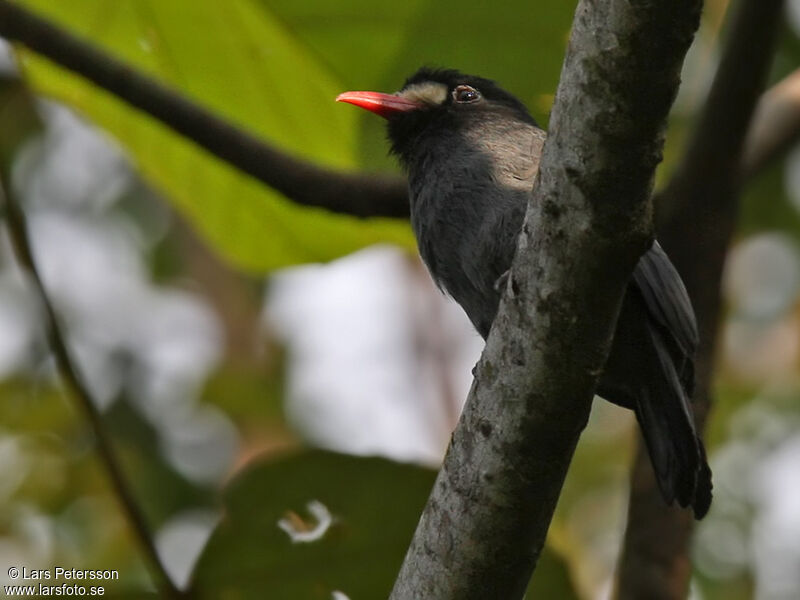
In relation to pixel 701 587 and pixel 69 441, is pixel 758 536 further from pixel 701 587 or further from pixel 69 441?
pixel 69 441

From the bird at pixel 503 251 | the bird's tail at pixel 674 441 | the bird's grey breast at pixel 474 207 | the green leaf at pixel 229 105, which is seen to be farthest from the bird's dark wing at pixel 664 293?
the green leaf at pixel 229 105

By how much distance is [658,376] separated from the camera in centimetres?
312

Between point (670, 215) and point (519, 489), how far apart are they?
176 centimetres

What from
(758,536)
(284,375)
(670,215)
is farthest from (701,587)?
(284,375)

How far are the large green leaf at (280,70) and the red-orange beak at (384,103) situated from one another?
322 mm

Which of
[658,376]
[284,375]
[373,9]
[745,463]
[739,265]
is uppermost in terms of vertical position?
[373,9]

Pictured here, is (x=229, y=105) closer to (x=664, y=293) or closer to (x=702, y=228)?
(x=702, y=228)

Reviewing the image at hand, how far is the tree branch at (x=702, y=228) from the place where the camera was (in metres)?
3.48

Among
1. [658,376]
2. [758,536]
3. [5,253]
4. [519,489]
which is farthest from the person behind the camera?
[5,253]

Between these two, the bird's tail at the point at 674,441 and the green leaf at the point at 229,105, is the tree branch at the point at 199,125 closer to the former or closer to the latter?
the green leaf at the point at 229,105

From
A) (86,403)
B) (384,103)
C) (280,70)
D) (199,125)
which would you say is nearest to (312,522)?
(86,403)

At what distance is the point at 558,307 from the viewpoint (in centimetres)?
207

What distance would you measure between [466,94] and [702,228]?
80cm

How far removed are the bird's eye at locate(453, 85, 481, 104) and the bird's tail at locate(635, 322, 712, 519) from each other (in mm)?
1100
